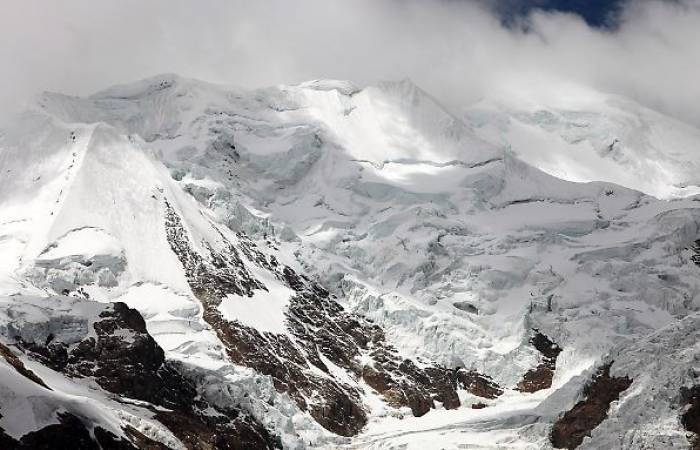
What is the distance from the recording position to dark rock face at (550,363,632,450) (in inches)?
6166

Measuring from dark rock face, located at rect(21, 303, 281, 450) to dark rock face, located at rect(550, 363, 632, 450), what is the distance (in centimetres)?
4613

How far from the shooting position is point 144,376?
160m

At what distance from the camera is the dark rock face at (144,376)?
503 feet

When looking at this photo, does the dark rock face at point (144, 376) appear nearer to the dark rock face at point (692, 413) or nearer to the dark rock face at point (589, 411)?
the dark rock face at point (589, 411)

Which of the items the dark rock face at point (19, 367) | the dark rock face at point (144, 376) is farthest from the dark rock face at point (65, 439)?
the dark rock face at point (144, 376)

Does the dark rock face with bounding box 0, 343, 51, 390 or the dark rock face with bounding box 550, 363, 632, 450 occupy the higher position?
the dark rock face with bounding box 0, 343, 51, 390

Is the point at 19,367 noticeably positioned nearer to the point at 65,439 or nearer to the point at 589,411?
the point at 65,439

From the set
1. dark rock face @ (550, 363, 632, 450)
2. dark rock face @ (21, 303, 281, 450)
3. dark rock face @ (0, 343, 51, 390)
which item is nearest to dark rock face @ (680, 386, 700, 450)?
dark rock face @ (550, 363, 632, 450)

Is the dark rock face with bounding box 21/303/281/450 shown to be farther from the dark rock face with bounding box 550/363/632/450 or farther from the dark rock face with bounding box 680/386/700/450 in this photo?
the dark rock face with bounding box 680/386/700/450

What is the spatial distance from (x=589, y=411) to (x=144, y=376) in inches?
2622

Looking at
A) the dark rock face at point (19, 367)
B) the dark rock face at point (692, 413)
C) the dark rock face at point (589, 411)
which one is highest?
the dark rock face at point (19, 367)

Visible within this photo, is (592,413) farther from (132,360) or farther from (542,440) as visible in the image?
(132,360)

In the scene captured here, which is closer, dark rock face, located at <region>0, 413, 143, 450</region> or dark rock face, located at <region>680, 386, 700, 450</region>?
dark rock face, located at <region>0, 413, 143, 450</region>

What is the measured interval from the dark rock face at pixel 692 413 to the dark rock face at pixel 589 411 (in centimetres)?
1071
